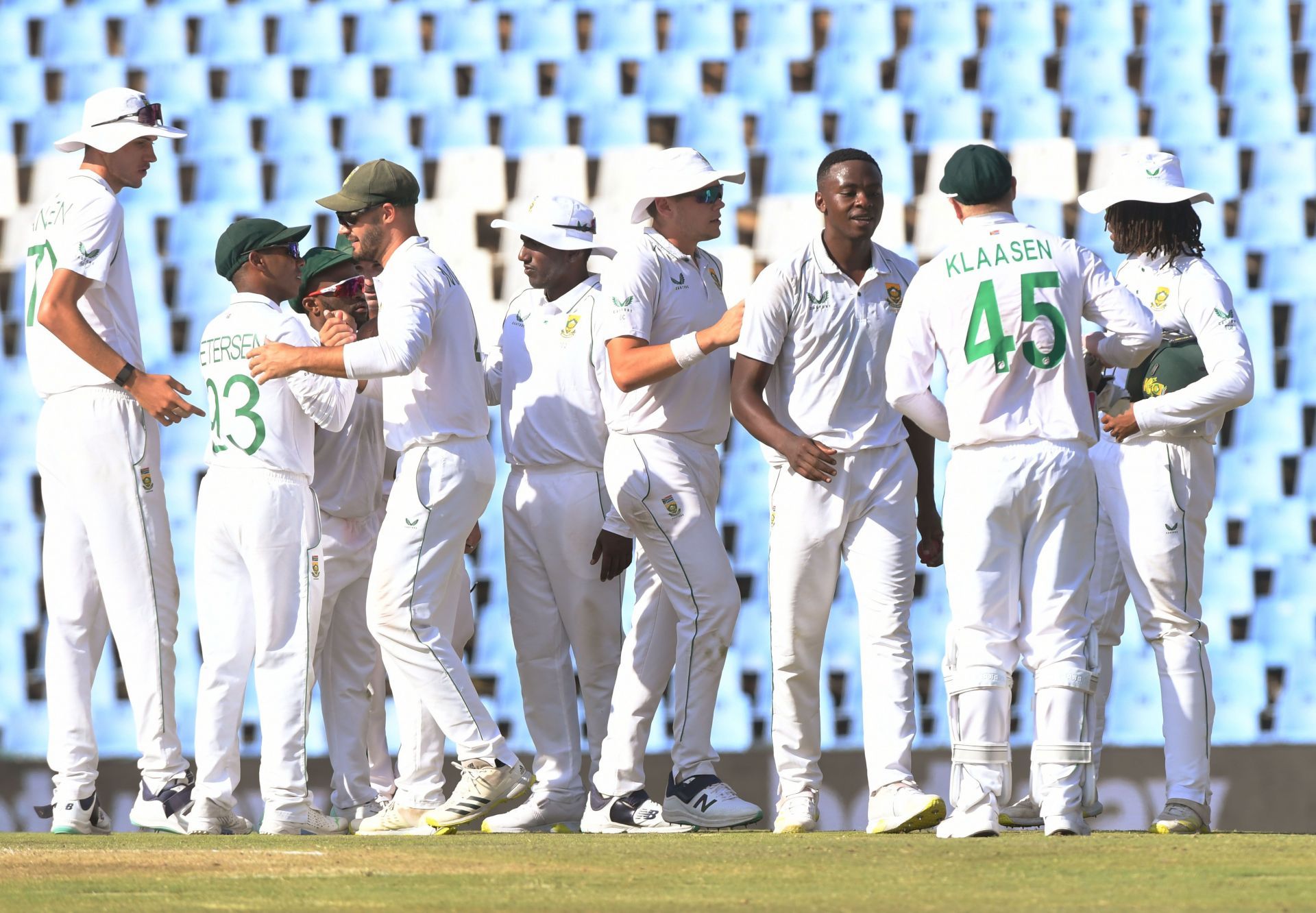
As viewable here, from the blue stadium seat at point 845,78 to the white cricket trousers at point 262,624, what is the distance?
5.97 m

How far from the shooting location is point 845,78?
989cm

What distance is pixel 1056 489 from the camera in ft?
12.5

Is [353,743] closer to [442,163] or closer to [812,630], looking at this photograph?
[812,630]

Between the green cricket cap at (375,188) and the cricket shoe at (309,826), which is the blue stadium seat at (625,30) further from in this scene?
the cricket shoe at (309,826)

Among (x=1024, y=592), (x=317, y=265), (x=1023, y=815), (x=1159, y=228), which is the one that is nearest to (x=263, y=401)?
(x=317, y=265)

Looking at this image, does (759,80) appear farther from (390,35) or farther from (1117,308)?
(1117,308)

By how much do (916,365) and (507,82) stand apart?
661 centimetres

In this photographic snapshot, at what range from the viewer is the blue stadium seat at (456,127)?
9891 mm

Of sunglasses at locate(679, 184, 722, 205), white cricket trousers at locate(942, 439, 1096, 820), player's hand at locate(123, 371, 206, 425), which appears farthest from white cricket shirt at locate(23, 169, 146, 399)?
white cricket trousers at locate(942, 439, 1096, 820)

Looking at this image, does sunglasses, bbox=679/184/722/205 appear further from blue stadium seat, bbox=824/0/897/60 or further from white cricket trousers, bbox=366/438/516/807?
blue stadium seat, bbox=824/0/897/60

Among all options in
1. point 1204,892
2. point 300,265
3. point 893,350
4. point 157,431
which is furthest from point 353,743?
point 1204,892

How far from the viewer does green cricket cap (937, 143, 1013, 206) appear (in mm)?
3971

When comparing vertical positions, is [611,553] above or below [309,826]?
above

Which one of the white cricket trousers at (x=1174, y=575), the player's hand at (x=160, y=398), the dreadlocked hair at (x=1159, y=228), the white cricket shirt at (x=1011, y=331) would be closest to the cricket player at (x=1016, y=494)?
the white cricket shirt at (x=1011, y=331)
